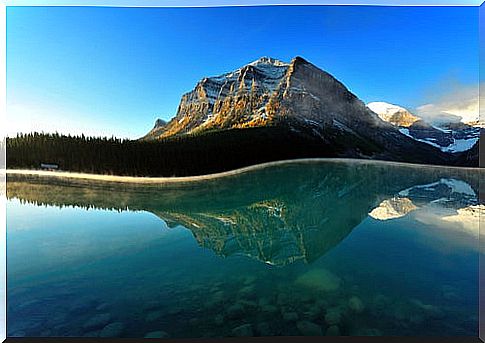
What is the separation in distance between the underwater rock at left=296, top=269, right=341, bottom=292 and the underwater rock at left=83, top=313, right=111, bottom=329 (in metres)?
1.76

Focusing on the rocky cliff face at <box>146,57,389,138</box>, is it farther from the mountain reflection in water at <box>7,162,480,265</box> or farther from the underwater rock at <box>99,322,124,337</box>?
the underwater rock at <box>99,322,124,337</box>

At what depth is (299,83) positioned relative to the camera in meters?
4.13

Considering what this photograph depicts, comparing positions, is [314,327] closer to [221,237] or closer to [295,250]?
[295,250]

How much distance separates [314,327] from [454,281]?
4.53ft

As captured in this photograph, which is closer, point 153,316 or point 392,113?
point 153,316

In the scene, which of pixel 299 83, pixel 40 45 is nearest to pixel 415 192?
pixel 299 83

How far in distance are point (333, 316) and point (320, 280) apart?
33cm

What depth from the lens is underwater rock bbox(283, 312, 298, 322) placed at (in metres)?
3.75

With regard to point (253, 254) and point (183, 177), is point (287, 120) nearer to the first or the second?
point (183, 177)

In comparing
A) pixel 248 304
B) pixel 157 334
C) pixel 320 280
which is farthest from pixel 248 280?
pixel 157 334

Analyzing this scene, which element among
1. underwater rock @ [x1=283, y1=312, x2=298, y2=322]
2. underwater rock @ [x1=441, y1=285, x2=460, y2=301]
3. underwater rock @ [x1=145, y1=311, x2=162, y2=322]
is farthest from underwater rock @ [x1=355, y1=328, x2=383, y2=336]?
underwater rock @ [x1=145, y1=311, x2=162, y2=322]

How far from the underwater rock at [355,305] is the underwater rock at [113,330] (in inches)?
81.6

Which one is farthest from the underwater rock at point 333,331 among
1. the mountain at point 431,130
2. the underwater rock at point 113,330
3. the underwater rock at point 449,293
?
the mountain at point 431,130

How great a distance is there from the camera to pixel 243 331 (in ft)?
12.2
